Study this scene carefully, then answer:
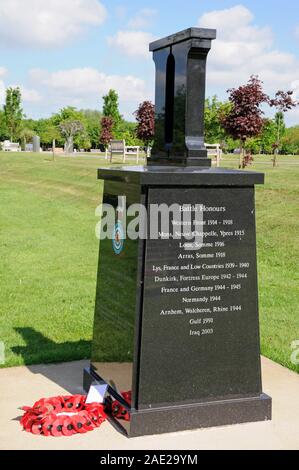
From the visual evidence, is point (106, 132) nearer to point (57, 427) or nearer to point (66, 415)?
point (66, 415)

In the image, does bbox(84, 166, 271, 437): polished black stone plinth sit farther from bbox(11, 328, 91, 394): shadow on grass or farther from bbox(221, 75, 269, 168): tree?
bbox(221, 75, 269, 168): tree

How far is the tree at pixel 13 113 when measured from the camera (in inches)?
2776

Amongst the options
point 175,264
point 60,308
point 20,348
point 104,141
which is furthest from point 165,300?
point 104,141

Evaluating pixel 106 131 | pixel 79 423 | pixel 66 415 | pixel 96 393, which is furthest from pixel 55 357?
pixel 106 131

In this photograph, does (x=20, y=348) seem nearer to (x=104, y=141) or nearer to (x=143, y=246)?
(x=143, y=246)

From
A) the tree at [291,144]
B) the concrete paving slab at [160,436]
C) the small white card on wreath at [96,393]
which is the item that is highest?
the tree at [291,144]

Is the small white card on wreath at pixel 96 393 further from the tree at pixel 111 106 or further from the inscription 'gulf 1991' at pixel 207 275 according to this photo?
the tree at pixel 111 106

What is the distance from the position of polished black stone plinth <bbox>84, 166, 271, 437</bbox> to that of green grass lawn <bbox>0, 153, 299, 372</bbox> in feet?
5.17

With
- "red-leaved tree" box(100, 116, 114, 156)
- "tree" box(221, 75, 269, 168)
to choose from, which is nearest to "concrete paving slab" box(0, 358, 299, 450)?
"tree" box(221, 75, 269, 168)

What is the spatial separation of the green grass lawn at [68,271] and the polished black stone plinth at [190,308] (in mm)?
1577

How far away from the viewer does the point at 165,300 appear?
4426mm

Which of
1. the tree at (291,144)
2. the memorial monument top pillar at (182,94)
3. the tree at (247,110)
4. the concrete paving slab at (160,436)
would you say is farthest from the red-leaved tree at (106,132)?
the concrete paving slab at (160,436)

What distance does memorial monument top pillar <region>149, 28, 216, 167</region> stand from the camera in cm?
463

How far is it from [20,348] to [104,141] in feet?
→ 132
